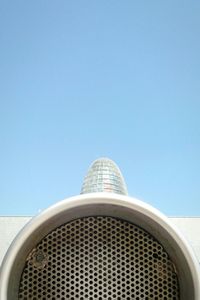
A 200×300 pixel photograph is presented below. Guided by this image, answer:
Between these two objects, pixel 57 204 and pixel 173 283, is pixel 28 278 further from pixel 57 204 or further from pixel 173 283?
pixel 173 283

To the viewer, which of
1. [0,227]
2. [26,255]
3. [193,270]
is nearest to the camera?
[193,270]

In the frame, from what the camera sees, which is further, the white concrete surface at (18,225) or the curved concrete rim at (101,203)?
the white concrete surface at (18,225)

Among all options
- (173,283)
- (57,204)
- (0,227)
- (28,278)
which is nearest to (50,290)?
(28,278)

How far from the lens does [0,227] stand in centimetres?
1538

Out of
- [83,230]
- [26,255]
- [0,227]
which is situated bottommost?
[26,255]

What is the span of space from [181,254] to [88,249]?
0.42m

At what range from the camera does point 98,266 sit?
77.6 inches

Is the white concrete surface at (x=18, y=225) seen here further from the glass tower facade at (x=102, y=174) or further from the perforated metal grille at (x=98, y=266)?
the perforated metal grille at (x=98, y=266)

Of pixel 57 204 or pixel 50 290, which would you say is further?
pixel 50 290

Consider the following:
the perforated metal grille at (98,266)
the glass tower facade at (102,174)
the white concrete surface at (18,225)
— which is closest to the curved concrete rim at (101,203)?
the perforated metal grille at (98,266)

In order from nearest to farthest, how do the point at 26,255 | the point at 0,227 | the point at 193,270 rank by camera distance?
the point at 193,270 → the point at 26,255 → the point at 0,227

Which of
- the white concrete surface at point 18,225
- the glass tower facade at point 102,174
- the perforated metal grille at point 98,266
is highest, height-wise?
the glass tower facade at point 102,174

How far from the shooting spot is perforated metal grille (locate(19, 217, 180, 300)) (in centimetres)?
195

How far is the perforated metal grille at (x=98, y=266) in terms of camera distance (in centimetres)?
195
